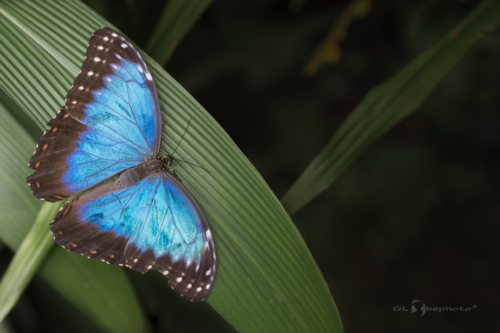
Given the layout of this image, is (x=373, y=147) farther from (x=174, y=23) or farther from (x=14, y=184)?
(x=14, y=184)

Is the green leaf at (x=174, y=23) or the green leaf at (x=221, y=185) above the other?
the green leaf at (x=174, y=23)

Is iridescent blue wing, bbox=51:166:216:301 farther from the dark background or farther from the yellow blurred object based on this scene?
the yellow blurred object

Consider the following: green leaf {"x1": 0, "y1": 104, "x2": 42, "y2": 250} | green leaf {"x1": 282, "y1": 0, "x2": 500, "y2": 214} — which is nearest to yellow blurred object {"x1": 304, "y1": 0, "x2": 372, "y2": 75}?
green leaf {"x1": 282, "y1": 0, "x2": 500, "y2": 214}

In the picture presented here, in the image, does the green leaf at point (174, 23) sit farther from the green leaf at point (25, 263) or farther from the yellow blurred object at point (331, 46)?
the yellow blurred object at point (331, 46)

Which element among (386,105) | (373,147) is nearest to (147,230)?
(386,105)

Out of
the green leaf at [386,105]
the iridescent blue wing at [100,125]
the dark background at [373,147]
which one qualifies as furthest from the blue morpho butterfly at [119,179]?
the dark background at [373,147]

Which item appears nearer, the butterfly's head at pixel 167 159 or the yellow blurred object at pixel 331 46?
the butterfly's head at pixel 167 159

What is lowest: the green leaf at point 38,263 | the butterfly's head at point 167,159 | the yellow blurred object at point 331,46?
the green leaf at point 38,263

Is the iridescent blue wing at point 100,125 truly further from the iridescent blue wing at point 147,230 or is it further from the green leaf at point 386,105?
the green leaf at point 386,105
